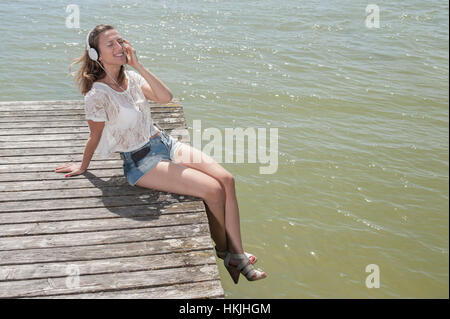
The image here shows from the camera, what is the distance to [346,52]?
41.0 ft

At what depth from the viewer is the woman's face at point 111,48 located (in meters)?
4.49

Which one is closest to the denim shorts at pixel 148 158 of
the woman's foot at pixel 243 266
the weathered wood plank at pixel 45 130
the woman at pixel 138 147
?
the woman at pixel 138 147

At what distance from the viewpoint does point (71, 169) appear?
17.0 feet

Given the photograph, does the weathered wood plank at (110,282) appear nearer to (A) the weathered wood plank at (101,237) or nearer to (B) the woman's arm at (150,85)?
(A) the weathered wood plank at (101,237)

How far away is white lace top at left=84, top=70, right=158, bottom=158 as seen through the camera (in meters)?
Result: 4.48

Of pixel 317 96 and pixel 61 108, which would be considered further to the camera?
pixel 317 96

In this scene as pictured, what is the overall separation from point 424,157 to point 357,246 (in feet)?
9.13

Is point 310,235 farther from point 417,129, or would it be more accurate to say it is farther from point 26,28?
point 26,28

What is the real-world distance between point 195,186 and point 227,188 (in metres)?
0.31

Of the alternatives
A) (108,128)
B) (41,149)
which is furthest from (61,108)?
(108,128)

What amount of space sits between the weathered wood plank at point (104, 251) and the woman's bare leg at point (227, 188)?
1.60 feet

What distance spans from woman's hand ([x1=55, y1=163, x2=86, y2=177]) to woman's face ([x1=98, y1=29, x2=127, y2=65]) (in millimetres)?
1228

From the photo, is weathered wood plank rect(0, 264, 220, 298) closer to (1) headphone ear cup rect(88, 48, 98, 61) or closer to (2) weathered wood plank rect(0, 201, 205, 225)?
(2) weathered wood plank rect(0, 201, 205, 225)
